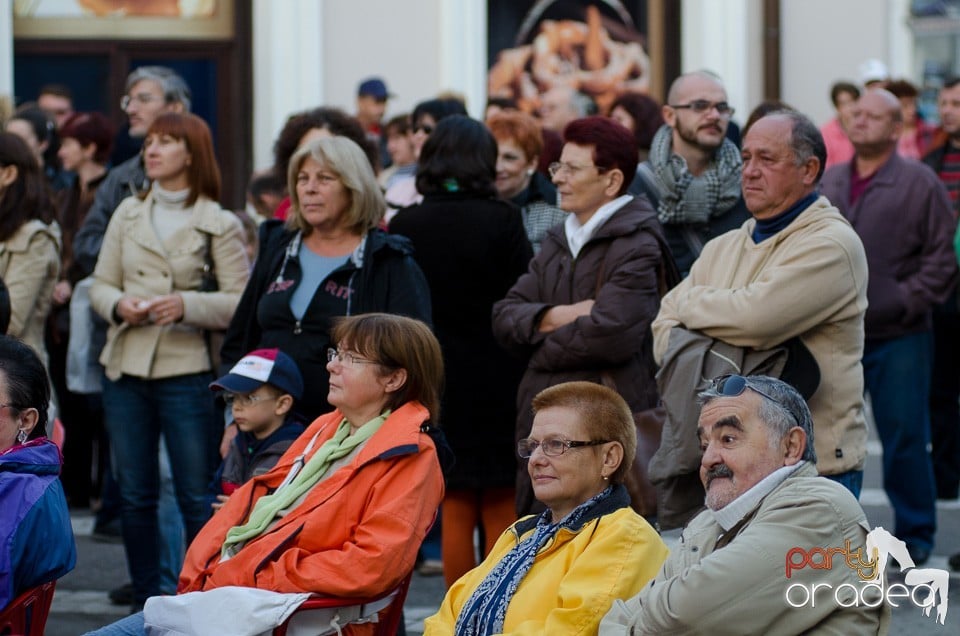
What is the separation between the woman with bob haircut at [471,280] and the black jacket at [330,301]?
48cm

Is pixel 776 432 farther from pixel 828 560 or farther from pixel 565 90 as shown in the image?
pixel 565 90

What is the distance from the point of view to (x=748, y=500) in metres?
4.66

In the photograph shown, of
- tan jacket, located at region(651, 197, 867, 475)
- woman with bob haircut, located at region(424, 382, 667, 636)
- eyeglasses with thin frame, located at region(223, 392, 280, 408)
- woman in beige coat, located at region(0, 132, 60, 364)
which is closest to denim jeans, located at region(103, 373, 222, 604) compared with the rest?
woman in beige coat, located at region(0, 132, 60, 364)

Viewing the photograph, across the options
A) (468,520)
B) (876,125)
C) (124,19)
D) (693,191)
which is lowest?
(468,520)

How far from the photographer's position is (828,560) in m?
4.48

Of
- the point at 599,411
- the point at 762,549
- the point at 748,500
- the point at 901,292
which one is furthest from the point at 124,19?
the point at 762,549

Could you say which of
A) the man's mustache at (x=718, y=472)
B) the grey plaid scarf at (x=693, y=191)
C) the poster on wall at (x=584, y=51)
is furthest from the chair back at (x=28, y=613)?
the poster on wall at (x=584, y=51)

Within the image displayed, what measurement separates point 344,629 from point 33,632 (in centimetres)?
91

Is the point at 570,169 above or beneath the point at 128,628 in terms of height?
above

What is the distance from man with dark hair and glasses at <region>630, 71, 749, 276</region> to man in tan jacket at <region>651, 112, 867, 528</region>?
44.2 inches

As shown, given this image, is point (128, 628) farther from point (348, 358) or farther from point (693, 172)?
point (693, 172)

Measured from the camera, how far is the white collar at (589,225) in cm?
670

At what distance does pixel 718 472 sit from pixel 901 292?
11.6 feet

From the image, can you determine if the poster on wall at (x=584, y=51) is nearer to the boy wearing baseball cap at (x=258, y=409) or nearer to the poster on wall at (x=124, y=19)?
the poster on wall at (x=124, y=19)
